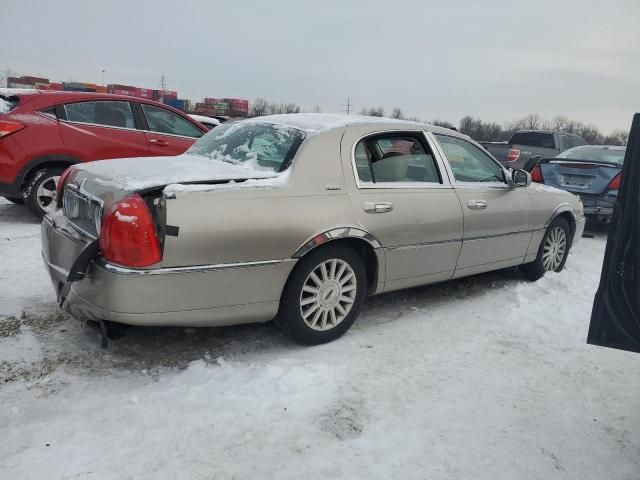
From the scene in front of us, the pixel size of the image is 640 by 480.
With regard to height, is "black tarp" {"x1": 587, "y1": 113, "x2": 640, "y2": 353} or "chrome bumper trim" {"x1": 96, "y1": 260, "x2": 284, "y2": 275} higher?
"black tarp" {"x1": 587, "y1": 113, "x2": 640, "y2": 353}

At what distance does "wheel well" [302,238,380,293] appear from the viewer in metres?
3.59

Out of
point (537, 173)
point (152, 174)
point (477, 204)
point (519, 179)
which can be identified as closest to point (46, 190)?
point (152, 174)

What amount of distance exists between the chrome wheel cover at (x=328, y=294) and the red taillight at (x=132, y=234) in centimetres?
100

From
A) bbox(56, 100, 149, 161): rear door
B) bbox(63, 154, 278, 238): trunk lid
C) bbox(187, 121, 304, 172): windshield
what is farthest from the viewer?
bbox(56, 100, 149, 161): rear door

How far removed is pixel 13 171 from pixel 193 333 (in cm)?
406

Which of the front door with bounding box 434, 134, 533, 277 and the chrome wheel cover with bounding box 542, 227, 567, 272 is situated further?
the chrome wheel cover with bounding box 542, 227, 567, 272

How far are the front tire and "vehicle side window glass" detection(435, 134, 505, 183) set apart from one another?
1395 millimetres

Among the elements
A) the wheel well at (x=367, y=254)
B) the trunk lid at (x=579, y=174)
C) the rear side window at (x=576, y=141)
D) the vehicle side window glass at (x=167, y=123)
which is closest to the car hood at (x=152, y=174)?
the wheel well at (x=367, y=254)

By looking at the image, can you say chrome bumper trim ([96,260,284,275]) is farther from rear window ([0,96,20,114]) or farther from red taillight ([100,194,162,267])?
rear window ([0,96,20,114])

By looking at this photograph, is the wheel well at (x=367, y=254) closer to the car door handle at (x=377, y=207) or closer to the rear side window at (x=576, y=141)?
Answer: the car door handle at (x=377, y=207)

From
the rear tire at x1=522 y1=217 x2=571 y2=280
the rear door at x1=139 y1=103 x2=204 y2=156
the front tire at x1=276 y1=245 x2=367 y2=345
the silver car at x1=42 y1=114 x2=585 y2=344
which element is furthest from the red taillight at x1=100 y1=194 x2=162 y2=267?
the rear door at x1=139 y1=103 x2=204 y2=156

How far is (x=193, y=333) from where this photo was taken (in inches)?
145

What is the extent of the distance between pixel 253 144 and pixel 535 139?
13.2m

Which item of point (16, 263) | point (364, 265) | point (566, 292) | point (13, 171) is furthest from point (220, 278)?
point (13, 171)
